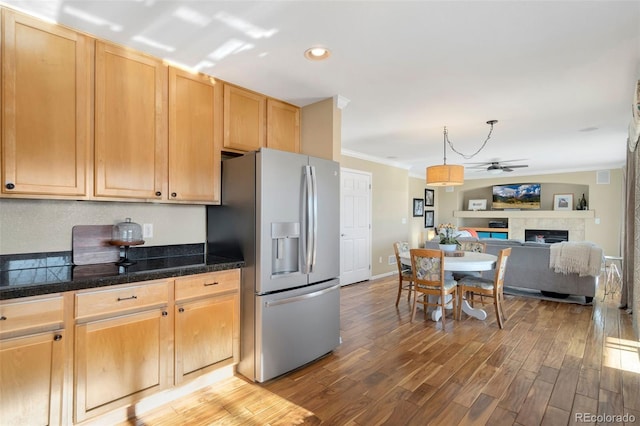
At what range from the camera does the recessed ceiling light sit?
7.25ft

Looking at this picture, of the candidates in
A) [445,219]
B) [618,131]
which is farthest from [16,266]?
[445,219]

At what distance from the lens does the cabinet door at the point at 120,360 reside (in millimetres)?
1731

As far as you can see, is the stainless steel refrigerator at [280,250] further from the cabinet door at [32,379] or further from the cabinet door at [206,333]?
the cabinet door at [32,379]

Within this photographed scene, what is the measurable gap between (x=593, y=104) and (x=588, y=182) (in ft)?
19.2

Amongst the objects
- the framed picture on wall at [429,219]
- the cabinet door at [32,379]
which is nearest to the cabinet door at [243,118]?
the cabinet door at [32,379]

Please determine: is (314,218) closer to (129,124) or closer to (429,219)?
(129,124)

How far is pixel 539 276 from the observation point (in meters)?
4.70

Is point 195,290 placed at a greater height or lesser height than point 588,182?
lesser

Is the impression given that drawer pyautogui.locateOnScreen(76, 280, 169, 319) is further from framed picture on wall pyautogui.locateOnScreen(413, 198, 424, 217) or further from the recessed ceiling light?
framed picture on wall pyautogui.locateOnScreen(413, 198, 424, 217)

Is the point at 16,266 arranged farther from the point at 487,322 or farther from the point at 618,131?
the point at 618,131

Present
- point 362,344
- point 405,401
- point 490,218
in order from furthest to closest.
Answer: point 490,218, point 362,344, point 405,401

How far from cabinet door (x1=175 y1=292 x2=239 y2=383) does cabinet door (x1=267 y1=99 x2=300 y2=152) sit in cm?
155

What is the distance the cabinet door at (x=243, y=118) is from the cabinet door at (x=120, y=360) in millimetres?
1534

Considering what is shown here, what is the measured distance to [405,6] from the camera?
175cm
